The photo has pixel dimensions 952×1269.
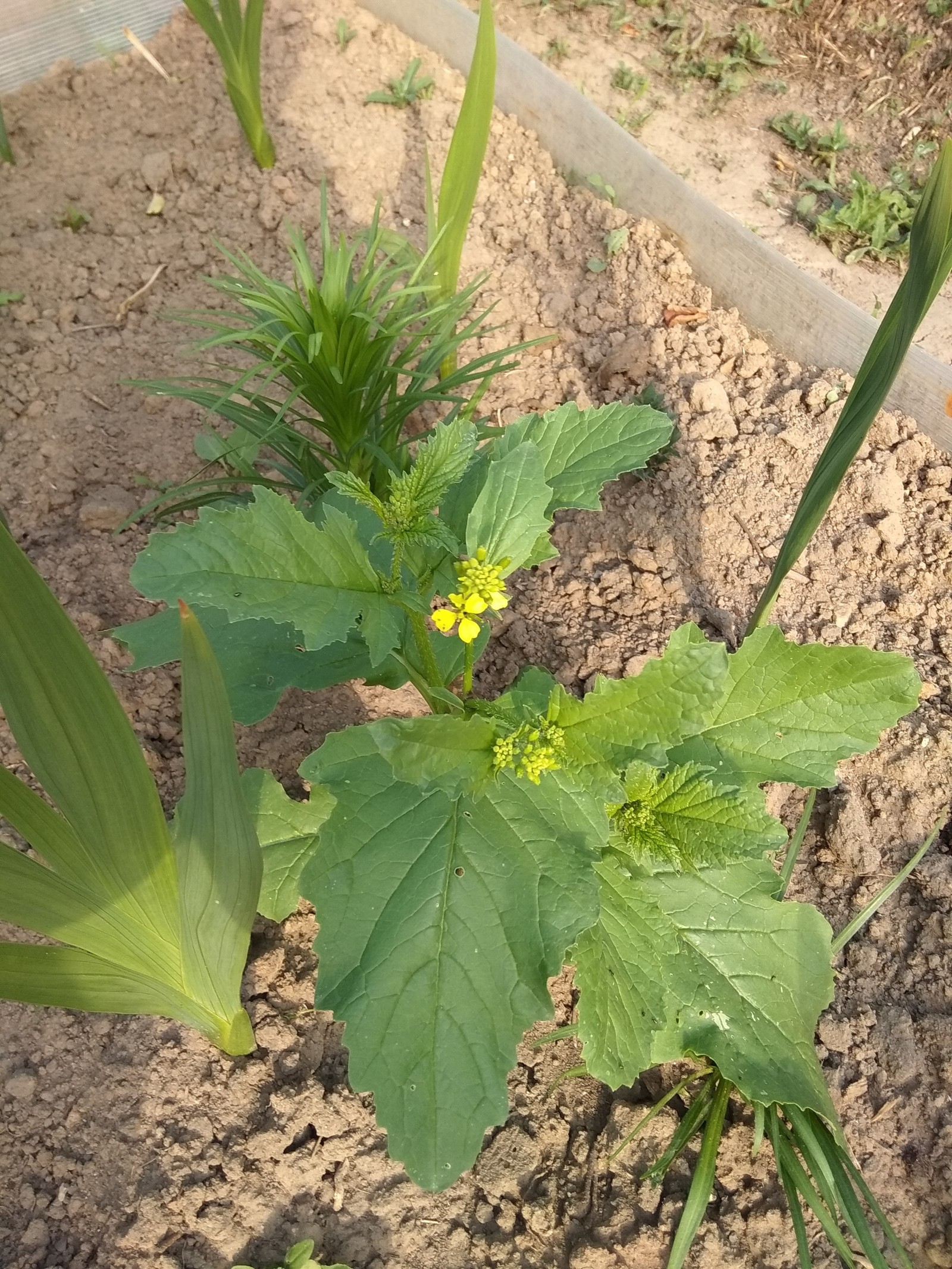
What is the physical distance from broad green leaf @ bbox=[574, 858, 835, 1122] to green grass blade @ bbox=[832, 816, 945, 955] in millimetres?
135

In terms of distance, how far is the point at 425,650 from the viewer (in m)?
1.46

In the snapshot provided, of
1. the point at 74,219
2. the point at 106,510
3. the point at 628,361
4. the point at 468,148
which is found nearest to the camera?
the point at 468,148

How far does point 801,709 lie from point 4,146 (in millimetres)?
3070

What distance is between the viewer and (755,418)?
2471 millimetres

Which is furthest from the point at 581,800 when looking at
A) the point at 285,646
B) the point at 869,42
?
the point at 869,42

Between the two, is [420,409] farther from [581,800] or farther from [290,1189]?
[290,1189]

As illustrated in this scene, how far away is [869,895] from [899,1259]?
635 millimetres

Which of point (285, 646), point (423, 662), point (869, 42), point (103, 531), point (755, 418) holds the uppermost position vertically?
point (869, 42)

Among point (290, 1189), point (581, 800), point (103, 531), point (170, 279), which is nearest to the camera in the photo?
point (581, 800)

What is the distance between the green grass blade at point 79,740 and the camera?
104 cm

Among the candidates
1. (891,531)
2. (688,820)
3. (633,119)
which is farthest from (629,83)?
(688,820)

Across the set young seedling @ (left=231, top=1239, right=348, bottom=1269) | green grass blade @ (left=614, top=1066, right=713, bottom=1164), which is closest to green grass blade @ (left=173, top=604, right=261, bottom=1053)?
young seedling @ (left=231, top=1239, right=348, bottom=1269)

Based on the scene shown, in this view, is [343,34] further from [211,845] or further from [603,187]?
[211,845]

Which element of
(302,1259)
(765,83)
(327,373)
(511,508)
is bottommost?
(302,1259)
